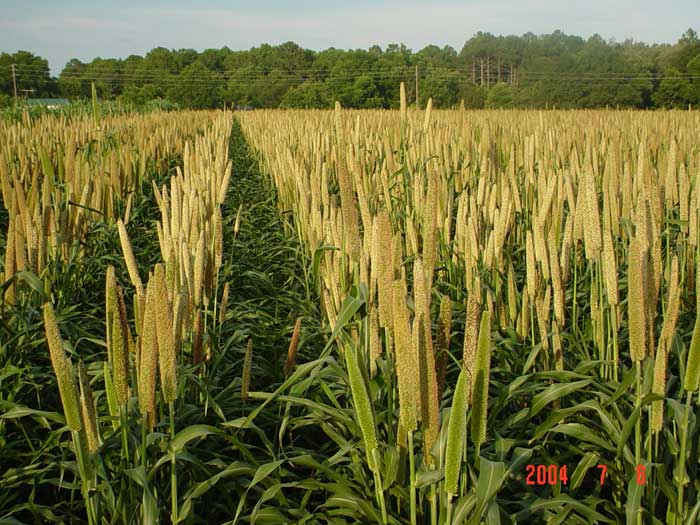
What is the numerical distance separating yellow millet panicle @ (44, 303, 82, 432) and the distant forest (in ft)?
110

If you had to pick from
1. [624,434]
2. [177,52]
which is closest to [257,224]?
[624,434]

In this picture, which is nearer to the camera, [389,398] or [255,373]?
[389,398]

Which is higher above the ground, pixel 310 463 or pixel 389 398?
pixel 389 398

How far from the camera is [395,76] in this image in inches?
2442

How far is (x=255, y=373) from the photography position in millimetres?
2387

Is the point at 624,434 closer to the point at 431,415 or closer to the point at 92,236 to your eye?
the point at 431,415

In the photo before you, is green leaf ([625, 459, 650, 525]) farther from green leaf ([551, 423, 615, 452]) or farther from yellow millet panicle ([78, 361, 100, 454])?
yellow millet panicle ([78, 361, 100, 454])

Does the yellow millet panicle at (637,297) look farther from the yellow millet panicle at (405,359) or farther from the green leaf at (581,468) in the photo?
the yellow millet panicle at (405,359)

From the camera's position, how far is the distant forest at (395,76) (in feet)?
148

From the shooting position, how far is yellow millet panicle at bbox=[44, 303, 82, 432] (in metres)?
1.16

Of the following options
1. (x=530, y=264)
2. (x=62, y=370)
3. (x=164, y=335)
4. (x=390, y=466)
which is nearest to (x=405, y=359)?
(x=390, y=466)

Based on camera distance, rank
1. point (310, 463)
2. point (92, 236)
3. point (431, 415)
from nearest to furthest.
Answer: point (431, 415)
point (310, 463)
point (92, 236)

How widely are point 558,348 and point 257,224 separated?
4029 millimetres

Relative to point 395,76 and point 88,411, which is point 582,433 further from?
point 395,76
